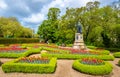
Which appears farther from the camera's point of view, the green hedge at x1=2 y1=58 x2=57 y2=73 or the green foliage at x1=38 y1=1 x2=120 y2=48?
the green foliage at x1=38 y1=1 x2=120 y2=48

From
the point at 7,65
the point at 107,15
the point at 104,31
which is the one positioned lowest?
the point at 7,65

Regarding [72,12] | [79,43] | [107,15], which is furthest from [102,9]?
[79,43]

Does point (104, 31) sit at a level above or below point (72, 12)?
below

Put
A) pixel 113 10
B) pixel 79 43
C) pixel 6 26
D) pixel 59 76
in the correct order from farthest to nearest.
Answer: pixel 6 26 < pixel 113 10 < pixel 79 43 < pixel 59 76

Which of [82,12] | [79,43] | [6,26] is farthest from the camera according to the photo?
[6,26]

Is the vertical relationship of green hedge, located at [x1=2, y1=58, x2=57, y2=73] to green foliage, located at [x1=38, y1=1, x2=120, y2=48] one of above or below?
below

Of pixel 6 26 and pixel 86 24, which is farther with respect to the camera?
pixel 6 26

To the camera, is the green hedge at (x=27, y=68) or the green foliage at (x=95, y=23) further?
the green foliage at (x=95, y=23)

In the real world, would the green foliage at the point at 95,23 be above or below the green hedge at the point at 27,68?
above

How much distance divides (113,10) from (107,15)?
145cm

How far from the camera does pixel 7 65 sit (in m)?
10.1

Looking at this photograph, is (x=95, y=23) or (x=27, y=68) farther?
(x=95, y=23)

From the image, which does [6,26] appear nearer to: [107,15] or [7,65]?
[107,15]

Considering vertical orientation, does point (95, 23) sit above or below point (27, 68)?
above
